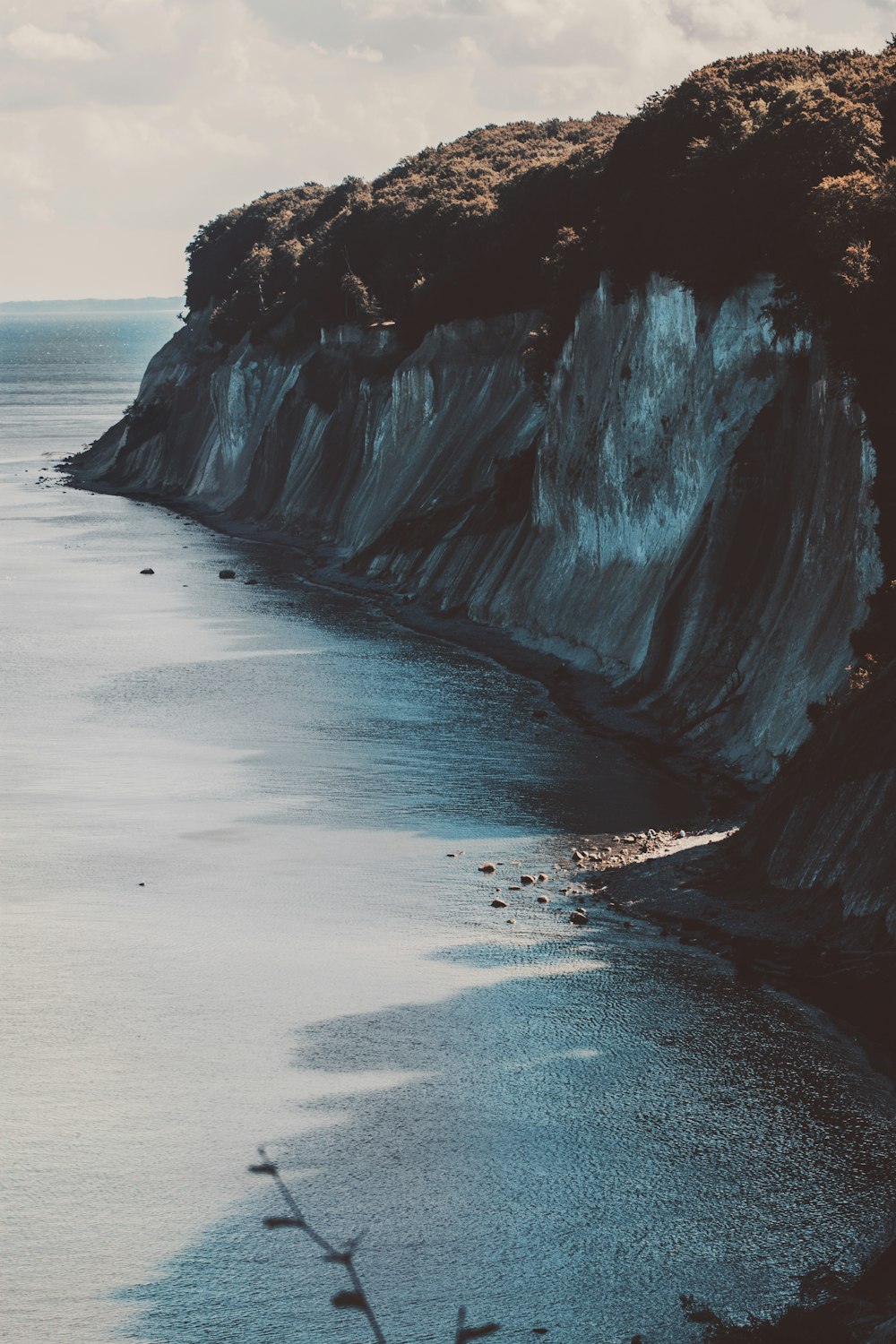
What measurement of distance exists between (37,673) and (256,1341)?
3455 centimetres

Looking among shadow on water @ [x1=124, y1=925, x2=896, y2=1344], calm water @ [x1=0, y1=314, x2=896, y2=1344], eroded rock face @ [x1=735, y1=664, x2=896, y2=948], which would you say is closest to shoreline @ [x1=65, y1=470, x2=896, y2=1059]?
eroded rock face @ [x1=735, y1=664, x2=896, y2=948]

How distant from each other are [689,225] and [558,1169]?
32.6 m

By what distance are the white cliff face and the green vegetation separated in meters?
1.20

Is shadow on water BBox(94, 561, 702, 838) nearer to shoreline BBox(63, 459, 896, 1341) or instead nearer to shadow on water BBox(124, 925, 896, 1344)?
shoreline BBox(63, 459, 896, 1341)

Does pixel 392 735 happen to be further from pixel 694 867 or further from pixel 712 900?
pixel 712 900

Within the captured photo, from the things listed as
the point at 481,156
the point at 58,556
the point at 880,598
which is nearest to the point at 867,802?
the point at 880,598

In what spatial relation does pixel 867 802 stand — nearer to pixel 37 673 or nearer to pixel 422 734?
pixel 422 734

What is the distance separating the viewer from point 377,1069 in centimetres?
2188

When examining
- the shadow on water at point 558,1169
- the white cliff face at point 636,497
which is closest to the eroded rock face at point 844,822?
the shadow on water at point 558,1169

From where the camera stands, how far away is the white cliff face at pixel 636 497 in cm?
3750

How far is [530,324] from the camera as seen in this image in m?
64.1

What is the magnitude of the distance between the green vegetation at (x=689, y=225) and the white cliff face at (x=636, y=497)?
1199 mm

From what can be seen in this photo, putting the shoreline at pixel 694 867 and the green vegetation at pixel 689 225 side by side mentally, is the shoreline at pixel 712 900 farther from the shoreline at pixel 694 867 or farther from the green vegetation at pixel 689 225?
the green vegetation at pixel 689 225

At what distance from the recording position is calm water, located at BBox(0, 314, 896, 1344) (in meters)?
17.3
